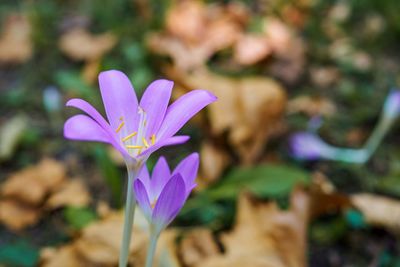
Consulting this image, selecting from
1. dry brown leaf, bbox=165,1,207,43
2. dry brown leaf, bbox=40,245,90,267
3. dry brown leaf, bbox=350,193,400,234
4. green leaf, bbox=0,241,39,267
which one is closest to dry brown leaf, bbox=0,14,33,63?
dry brown leaf, bbox=165,1,207,43

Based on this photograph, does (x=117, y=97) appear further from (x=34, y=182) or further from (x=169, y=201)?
(x=34, y=182)

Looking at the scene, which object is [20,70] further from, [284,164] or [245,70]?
[284,164]

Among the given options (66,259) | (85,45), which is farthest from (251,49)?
(66,259)

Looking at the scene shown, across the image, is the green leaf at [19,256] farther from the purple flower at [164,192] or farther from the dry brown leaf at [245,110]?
the dry brown leaf at [245,110]

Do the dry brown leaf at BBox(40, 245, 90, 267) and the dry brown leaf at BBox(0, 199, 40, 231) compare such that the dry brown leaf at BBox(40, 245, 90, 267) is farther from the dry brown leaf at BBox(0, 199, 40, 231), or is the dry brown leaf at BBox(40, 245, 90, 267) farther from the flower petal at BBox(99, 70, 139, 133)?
the flower petal at BBox(99, 70, 139, 133)

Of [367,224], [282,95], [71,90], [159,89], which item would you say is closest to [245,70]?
[282,95]

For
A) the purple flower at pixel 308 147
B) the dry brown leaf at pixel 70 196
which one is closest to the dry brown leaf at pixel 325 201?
the purple flower at pixel 308 147
